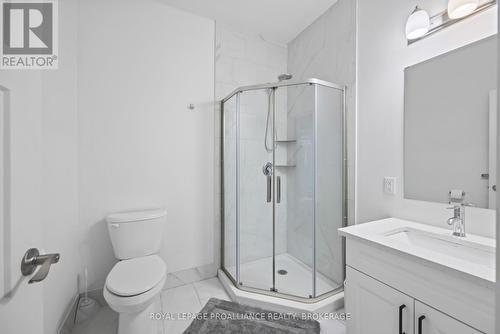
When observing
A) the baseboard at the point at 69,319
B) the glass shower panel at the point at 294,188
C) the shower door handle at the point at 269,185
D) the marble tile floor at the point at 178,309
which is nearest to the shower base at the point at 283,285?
the glass shower panel at the point at 294,188

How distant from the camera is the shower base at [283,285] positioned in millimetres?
1604

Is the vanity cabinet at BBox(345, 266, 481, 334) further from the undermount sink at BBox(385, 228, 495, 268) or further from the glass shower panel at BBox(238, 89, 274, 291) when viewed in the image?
the glass shower panel at BBox(238, 89, 274, 291)

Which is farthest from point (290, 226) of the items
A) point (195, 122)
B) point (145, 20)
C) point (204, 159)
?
point (145, 20)

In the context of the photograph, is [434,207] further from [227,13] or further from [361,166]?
[227,13]

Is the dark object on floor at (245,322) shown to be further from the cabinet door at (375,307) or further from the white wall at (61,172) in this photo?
the white wall at (61,172)

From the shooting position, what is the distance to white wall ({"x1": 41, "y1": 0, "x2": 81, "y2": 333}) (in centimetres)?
120

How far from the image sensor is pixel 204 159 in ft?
6.97

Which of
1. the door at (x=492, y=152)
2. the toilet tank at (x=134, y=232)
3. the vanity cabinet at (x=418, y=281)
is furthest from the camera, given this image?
the toilet tank at (x=134, y=232)

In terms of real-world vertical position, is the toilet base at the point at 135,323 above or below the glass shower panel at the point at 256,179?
below

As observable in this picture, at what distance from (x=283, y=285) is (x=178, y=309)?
2.86ft

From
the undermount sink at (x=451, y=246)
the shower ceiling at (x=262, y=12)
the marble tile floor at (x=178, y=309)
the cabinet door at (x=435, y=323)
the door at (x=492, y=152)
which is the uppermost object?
the shower ceiling at (x=262, y=12)

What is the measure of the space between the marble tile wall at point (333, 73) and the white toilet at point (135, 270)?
1236 mm

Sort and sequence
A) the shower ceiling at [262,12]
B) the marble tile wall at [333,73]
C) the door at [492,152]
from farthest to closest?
the shower ceiling at [262,12]
the marble tile wall at [333,73]
the door at [492,152]

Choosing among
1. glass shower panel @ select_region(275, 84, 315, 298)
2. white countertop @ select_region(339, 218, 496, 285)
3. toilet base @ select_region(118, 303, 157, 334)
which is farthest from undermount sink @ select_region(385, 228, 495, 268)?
toilet base @ select_region(118, 303, 157, 334)
